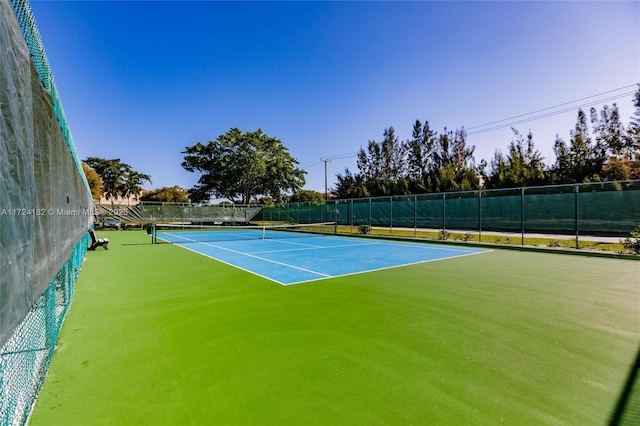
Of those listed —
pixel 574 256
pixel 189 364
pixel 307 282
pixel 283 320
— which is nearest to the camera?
pixel 189 364

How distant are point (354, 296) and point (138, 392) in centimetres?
335

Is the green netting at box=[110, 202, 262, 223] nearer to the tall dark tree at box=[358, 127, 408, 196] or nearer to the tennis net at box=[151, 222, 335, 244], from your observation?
the tennis net at box=[151, 222, 335, 244]

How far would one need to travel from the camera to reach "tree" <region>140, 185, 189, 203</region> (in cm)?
5341

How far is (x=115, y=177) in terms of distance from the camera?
44.6 metres

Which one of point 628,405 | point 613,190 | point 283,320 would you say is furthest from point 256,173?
point 628,405

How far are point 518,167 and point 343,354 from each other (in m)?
26.2

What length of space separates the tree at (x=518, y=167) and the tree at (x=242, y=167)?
20.2 meters

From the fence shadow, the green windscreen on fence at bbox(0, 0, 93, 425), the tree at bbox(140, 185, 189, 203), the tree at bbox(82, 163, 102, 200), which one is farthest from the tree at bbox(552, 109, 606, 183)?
the tree at bbox(140, 185, 189, 203)

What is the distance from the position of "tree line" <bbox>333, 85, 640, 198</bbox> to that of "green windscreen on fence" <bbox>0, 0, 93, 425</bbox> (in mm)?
26142

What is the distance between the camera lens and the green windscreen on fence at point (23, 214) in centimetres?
137

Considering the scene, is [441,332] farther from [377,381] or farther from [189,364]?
[189,364]

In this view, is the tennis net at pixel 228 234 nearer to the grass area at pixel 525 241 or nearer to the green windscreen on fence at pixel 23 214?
the grass area at pixel 525 241

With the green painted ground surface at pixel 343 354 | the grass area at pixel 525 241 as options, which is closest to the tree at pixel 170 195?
the grass area at pixel 525 241

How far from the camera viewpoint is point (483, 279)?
6457mm
